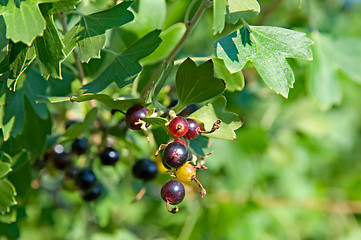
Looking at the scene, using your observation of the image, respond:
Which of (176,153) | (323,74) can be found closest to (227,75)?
(176,153)

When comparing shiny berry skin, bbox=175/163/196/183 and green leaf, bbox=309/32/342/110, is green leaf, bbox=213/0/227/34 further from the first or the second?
green leaf, bbox=309/32/342/110

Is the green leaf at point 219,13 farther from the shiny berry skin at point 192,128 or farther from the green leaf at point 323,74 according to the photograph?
the green leaf at point 323,74

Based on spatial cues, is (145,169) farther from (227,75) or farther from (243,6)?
(243,6)

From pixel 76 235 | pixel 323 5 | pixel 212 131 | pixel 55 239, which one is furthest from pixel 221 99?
pixel 323 5

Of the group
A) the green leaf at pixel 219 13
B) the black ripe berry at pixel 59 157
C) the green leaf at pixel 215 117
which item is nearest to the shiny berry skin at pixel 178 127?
the green leaf at pixel 215 117

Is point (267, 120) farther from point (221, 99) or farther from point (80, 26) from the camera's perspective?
point (80, 26)

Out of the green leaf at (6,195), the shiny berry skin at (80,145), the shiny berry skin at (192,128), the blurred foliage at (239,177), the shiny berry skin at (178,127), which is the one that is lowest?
the blurred foliage at (239,177)

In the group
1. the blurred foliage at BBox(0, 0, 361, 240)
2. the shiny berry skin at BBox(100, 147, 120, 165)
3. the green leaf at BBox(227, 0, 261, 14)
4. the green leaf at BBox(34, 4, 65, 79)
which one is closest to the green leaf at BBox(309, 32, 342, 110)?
the blurred foliage at BBox(0, 0, 361, 240)
